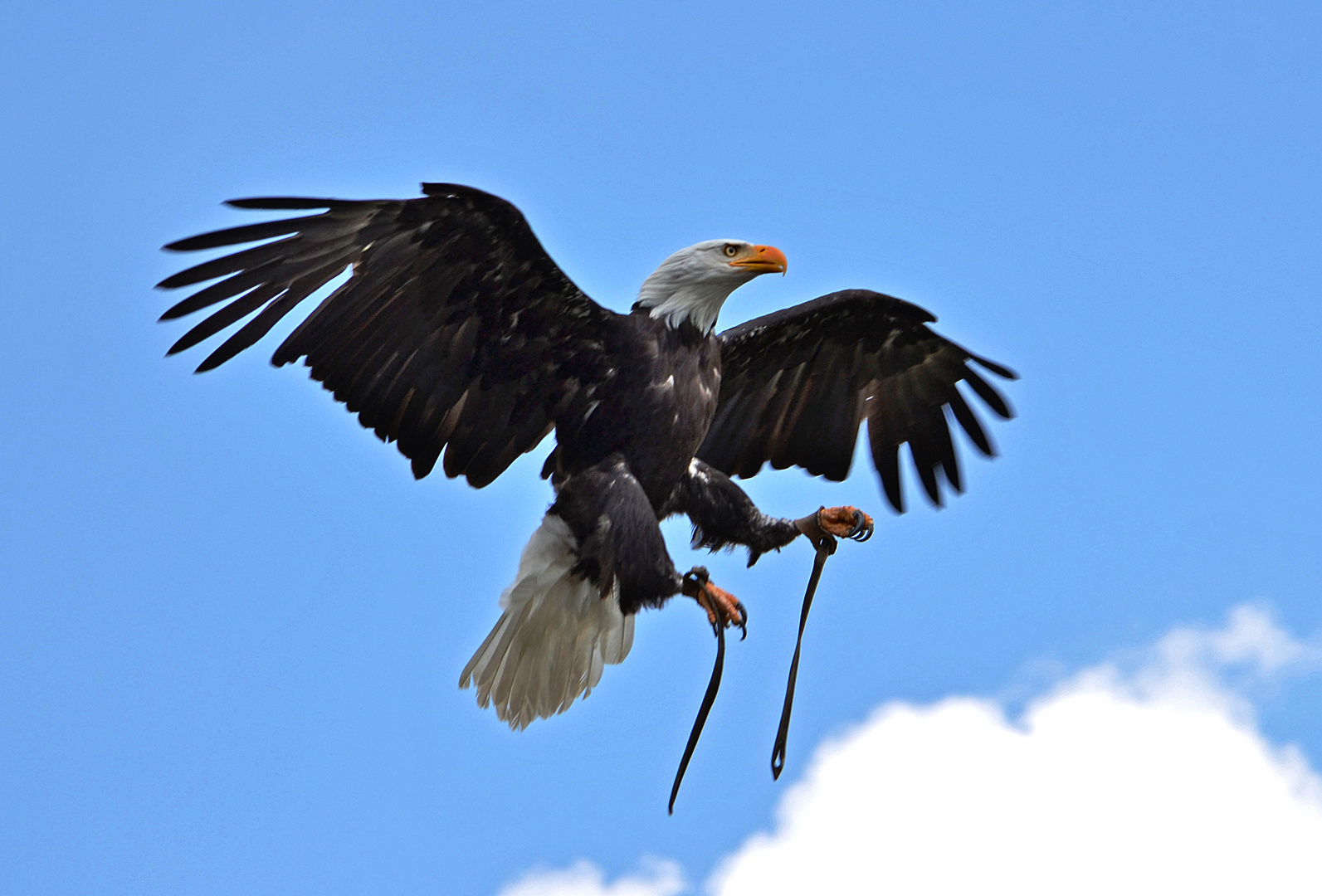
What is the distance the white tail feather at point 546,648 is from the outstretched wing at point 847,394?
115 centimetres

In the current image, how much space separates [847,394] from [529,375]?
1.91m

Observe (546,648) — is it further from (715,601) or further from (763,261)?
(763,261)

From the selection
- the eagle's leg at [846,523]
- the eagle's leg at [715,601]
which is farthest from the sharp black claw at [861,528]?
the eagle's leg at [715,601]

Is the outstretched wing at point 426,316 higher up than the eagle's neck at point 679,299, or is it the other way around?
the eagle's neck at point 679,299

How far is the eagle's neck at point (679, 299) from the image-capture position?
563cm

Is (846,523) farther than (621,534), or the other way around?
(846,523)

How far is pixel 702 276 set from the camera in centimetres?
561

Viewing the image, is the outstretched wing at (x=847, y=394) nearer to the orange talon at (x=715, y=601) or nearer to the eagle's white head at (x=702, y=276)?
the eagle's white head at (x=702, y=276)

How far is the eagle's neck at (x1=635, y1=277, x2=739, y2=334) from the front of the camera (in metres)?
5.63

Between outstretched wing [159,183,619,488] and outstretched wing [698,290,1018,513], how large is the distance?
1.19m

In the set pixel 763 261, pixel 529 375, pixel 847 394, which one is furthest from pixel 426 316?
pixel 847 394

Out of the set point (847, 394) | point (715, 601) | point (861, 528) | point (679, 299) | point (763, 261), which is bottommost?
point (715, 601)

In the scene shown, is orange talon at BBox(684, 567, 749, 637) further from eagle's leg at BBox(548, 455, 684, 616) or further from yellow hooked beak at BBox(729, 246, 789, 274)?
yellow hooked beak at BBox(729, 246, 789, 274)

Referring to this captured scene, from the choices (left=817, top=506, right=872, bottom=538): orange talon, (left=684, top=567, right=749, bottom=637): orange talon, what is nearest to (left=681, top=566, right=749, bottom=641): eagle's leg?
(left=684, top=567, right=749, bottom=637): orange talon
